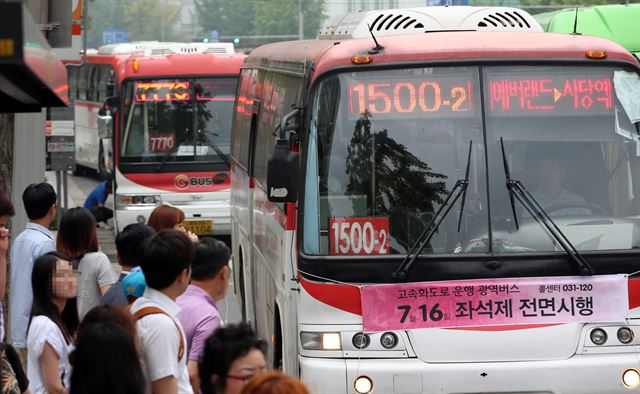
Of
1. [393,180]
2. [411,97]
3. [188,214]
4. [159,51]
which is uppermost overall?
[159,51]

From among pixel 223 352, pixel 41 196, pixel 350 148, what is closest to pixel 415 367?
pixel 350 148

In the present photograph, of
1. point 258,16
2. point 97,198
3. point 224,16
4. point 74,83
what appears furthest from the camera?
point 224,16

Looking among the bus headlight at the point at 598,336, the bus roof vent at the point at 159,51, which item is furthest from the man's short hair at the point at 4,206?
the bus roof vent at the point at 159,51

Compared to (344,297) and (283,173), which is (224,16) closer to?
(283,173)

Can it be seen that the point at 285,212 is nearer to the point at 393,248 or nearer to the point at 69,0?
the point at 393,248

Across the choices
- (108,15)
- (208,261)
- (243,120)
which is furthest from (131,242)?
(108,15)

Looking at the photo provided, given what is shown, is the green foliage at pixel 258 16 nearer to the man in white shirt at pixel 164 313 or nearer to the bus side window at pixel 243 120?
the bus side window at pixel 243 120

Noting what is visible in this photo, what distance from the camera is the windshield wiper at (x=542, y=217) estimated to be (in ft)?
25.9

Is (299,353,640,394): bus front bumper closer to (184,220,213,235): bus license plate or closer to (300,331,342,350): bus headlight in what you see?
(300,331,342,350): bus headlight

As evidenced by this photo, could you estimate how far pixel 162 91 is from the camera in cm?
2122

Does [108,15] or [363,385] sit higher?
[108,15]

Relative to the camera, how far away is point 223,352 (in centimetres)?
474

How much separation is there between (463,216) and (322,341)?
111cm

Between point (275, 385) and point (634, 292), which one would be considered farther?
point (634, 292)
